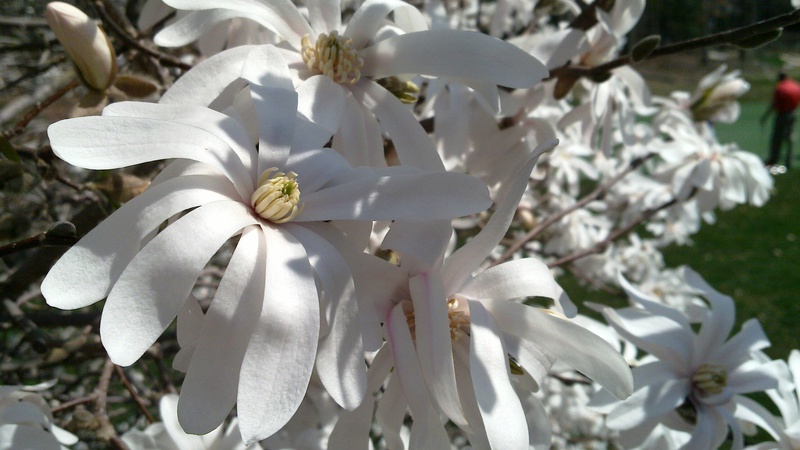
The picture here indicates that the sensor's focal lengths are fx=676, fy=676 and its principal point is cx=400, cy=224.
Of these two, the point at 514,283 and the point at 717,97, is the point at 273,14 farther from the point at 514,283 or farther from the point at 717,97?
the point at 717,97

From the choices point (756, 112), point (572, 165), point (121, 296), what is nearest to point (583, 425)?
point (572, 165)

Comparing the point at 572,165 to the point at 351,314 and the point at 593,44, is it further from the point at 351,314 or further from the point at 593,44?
the point at 351,314

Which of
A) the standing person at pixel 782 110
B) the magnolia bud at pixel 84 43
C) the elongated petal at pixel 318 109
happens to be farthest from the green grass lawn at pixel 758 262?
the magnolia bud at pixel 84 43

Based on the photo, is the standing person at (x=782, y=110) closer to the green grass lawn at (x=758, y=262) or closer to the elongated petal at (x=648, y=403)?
the green grass lawn at (x=758, y=262)

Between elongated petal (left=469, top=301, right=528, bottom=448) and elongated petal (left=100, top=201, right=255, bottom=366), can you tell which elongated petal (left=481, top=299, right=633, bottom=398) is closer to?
elongated petal (left=469, top=301, right=528, bottom=448)

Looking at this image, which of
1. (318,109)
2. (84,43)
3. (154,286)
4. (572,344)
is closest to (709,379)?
(572,344)
